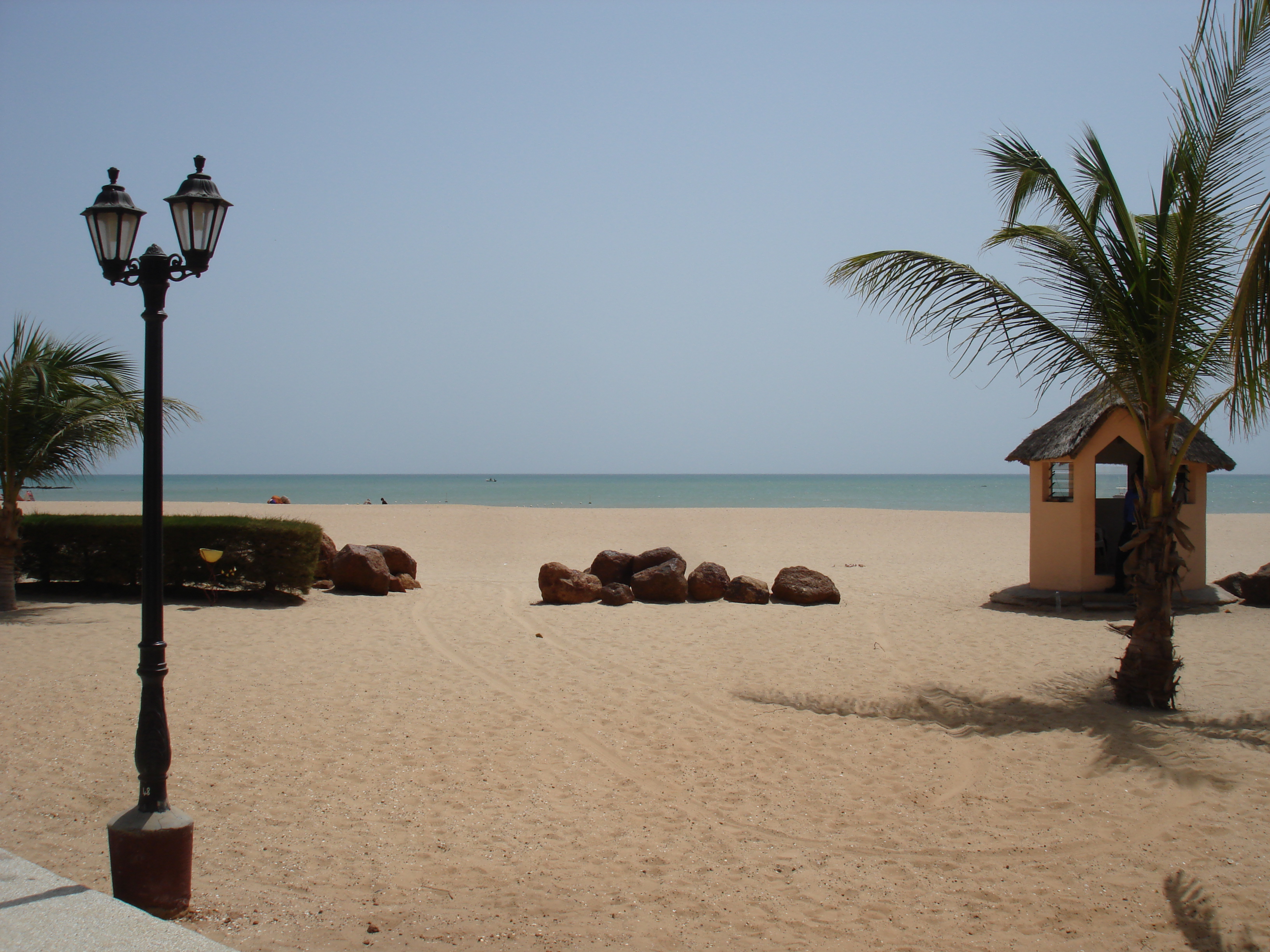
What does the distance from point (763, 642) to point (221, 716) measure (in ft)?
19.4

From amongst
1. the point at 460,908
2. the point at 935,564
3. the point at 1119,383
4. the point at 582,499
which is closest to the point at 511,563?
the point at 935,564

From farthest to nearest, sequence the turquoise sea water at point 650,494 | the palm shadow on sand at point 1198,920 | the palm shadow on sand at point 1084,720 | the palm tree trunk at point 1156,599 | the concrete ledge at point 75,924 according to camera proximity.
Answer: the turquoise sea water at point 650,494 < the palm tree trunk at point 1156,599 < the palm shadow on sand at point 1084,720 < the palm shadow on sand at point 1198,920 < the concrete ledge at point 75,924

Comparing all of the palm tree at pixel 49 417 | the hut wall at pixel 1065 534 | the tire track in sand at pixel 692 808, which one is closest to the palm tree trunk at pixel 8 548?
the palm tree at pixel 49 417

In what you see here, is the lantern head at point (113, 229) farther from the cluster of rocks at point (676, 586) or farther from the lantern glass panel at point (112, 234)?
the cluster of rocks at point (676, 586)

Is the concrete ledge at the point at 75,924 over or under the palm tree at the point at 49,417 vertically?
under

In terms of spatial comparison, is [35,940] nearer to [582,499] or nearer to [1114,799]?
[1114,799]

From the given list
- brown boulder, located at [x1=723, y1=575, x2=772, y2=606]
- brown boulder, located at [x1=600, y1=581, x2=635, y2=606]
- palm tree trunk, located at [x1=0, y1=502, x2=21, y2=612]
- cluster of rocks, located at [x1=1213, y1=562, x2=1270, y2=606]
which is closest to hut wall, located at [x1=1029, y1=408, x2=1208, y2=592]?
cluster of rocks, located at [x1=1213, y1=562, x2=1270, y2=606]

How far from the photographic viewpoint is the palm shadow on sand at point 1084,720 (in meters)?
6.21

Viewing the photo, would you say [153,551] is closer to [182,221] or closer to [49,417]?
[182,221]

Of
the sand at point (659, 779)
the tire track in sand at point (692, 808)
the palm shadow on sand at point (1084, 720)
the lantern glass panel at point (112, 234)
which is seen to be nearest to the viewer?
the sand at point (659, 779)

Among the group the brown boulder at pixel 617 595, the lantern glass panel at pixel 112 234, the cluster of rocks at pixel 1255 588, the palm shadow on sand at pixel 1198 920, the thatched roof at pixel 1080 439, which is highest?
the lantern glass panel at pixel 112 234

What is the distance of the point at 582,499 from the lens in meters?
66.9

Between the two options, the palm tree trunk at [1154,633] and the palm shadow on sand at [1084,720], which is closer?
the palm shadow on sand at [1084,720]

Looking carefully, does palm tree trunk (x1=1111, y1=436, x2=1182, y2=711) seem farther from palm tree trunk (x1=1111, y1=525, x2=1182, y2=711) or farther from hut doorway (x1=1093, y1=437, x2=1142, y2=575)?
hut doorway (x1=1093, y1=437, x2=1142, y2=575)
